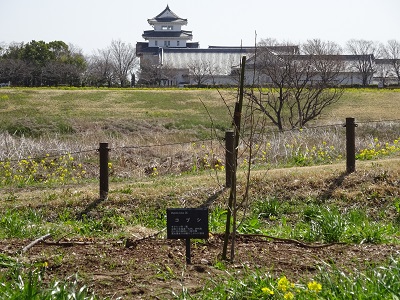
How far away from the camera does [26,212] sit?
927 centimetres

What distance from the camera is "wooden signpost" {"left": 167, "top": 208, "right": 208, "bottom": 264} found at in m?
5.37

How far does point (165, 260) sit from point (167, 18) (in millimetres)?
100240

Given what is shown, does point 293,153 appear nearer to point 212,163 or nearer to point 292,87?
point 212,163

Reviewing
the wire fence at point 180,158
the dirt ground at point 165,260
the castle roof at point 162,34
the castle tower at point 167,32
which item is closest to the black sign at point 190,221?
the dirt ground at point 165,260

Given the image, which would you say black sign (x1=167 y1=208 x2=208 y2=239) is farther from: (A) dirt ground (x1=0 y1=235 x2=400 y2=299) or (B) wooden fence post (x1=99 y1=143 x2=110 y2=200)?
(B) wooden fence post (x1=99 y1=143 x2=110 y2=200)

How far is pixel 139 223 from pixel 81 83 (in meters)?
61.9

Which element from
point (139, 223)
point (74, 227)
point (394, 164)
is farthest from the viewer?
point (394, 164)

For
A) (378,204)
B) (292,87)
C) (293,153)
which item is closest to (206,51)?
(292,87)

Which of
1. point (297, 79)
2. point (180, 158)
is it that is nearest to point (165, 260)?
point (180, 158)

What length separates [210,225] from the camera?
7941 mm

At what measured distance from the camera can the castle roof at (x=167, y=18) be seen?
102688mm

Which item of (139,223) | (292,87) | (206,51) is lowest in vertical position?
(139,223)

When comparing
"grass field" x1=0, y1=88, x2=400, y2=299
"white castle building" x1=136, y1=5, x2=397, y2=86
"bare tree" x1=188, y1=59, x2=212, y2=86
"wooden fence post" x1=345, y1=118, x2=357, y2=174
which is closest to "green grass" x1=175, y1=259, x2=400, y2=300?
"grass field" x1=0, y1=88, x2=400, y2=299

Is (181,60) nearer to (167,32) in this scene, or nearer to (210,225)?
(167,32)
